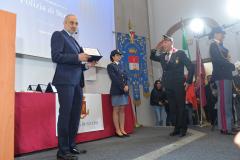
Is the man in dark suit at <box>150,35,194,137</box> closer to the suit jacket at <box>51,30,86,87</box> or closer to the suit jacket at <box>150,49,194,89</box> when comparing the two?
the suit jacket at <box>150,49,194,89</box>

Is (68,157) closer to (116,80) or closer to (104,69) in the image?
(116,80)

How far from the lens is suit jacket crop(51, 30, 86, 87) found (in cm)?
221

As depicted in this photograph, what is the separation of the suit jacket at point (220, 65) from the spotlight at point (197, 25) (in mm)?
2796

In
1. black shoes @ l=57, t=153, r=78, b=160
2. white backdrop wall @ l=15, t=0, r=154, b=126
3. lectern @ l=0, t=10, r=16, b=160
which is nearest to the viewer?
lectern @ l=0, t=10, r=16, b=160

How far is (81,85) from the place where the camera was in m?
2.41

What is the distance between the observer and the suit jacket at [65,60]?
221 cm

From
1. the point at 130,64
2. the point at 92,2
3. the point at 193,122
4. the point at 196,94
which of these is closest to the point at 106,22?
the point at 92,2

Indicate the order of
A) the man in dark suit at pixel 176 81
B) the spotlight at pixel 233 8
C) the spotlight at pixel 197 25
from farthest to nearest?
the spotlight at pixel 197 25 < the spotlight at pixel 233 8 < the man in dark suit at pixel 176 81

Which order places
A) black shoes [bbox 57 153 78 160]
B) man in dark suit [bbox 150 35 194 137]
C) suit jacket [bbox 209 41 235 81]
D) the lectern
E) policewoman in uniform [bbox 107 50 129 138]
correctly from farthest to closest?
policewoman in uniform [bbox 107 50 129 138] → suit jacket [bbox 209 41 235 81] → man in dark suit [bbox 150 35 194 137] → black shoes [bbox 57 153 78 160] → the lectern

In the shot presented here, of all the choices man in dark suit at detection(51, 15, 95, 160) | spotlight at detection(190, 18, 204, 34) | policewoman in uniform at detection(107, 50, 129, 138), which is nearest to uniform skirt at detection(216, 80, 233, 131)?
policewoman in uniform at detection(107, 50, 129, 138)

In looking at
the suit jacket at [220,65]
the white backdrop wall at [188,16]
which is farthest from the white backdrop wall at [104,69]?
the suit jacket at [220,65]

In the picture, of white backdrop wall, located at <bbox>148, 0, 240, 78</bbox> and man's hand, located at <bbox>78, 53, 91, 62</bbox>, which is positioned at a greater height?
white backdrop wall, located at <bbox>148, 0, 240, 78</bbox>

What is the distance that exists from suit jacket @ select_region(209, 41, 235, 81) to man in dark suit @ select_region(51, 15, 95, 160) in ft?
5.63

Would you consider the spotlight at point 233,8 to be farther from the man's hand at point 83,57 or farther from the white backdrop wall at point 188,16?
the man's hand at point 83,57
